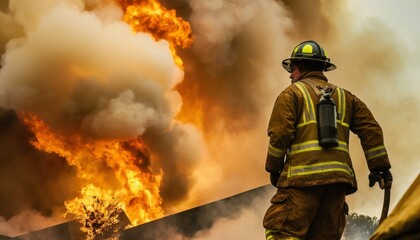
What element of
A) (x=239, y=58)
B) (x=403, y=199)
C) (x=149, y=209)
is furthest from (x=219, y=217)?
(x=403, y=199)

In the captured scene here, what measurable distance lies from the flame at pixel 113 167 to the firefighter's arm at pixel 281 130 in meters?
11.2

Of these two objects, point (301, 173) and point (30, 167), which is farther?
point (30, 167)

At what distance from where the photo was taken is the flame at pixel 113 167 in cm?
1433

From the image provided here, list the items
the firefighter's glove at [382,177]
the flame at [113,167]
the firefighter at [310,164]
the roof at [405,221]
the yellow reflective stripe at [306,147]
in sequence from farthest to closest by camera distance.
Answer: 1. the flame at [113,167]
2. the firefighter's glove at [382,177]
3. the yellow reflective stripe at [306,147]
4. the firefighter at [310,164]
5. the roof at [405,221]

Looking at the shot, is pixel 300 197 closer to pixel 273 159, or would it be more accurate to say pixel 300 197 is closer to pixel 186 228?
pixel 273 159

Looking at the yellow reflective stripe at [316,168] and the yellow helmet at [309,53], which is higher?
the yellow helmet at [309,53]

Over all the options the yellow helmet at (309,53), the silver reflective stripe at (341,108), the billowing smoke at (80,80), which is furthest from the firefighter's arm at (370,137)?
the billowing smoke at (80,80)

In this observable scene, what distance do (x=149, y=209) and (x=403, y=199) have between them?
12.6 m

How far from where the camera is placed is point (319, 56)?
147 inches

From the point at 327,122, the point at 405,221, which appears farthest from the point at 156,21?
Result: the point at 405,221

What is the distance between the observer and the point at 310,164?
3383 mm

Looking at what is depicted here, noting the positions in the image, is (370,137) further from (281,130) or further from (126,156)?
(126,156)

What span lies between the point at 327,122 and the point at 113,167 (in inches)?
476

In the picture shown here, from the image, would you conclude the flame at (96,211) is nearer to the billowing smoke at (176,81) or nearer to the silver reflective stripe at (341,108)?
the billowing smoke at (176,81)
